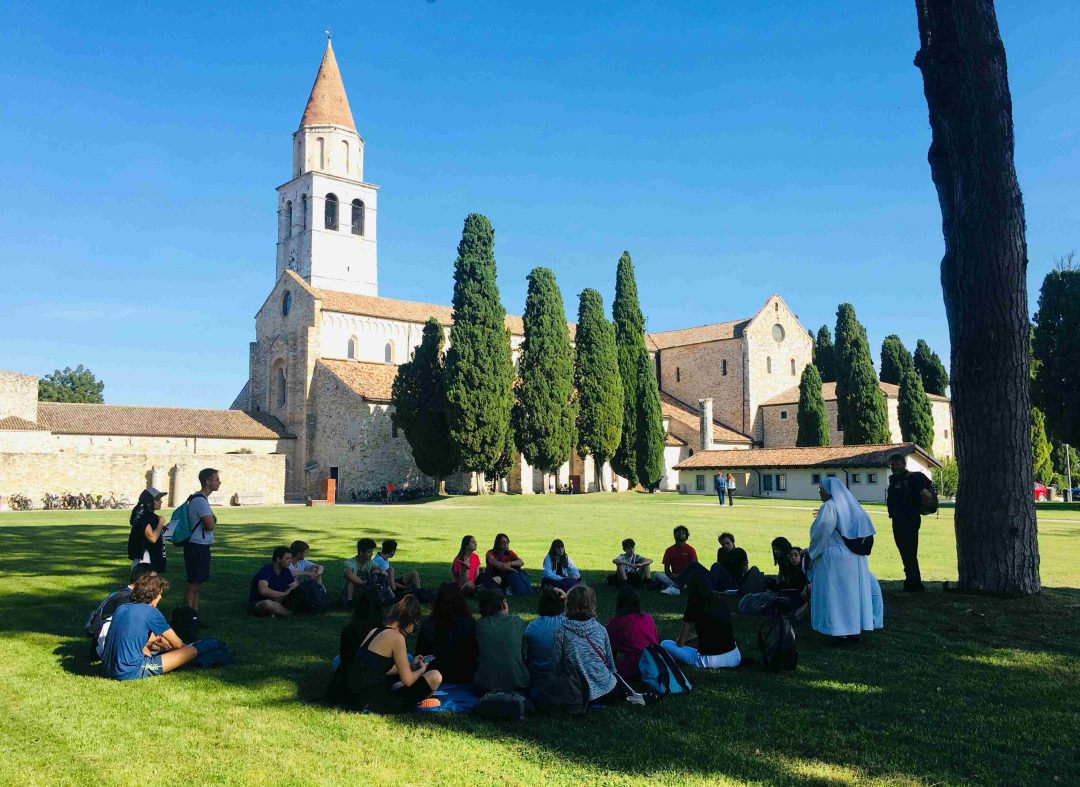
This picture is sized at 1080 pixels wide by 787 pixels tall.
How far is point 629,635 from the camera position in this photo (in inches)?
258

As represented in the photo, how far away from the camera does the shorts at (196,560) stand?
8.68m

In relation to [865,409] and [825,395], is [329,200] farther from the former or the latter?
[865,409]

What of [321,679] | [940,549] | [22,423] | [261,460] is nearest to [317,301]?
[261,460]

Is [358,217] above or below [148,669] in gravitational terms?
above

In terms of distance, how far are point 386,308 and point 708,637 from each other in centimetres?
4991

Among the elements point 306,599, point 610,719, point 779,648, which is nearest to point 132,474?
point 306,599

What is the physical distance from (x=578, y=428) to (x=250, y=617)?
127ft

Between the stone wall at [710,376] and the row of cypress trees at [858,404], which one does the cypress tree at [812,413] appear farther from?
the stone wall at [710,376]

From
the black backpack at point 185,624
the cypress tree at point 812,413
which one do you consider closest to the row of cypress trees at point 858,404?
the cypress tree at point 812,413

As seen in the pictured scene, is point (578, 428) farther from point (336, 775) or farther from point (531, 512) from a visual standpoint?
point (336, 775)

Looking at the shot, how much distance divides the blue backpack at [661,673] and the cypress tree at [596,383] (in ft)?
134

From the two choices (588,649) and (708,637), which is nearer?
(588,649)

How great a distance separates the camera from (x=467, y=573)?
1052 cm

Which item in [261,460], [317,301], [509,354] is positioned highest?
[317,301]
